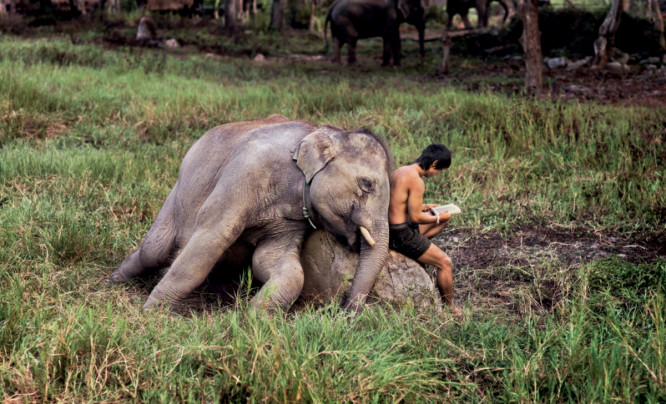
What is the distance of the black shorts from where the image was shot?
4.19 m

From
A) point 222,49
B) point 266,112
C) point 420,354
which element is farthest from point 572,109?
point 222,49

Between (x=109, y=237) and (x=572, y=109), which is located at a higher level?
(x=572, y=109)

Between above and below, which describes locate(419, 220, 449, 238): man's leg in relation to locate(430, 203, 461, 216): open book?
below

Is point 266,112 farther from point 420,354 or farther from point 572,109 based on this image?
point 420,354

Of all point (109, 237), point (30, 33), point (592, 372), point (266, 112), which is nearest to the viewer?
point (592, 372)

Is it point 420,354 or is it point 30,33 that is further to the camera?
point 30,33

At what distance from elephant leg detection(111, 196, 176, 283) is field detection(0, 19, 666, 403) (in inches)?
4.8

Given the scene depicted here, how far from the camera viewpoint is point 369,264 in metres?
3.85

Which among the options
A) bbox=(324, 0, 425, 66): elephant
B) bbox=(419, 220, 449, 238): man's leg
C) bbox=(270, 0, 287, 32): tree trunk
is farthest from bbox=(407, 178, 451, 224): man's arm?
bbox=(270, 0, 287, 32): tree trunk

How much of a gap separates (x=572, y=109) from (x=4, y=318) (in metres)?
6.42

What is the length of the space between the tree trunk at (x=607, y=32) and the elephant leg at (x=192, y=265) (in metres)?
12.0

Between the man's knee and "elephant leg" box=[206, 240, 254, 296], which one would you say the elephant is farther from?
the man's knee

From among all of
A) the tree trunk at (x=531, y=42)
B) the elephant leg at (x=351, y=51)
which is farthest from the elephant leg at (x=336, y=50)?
the tree trunk at (x=531, y=42)

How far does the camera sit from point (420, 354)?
10.8 feet
